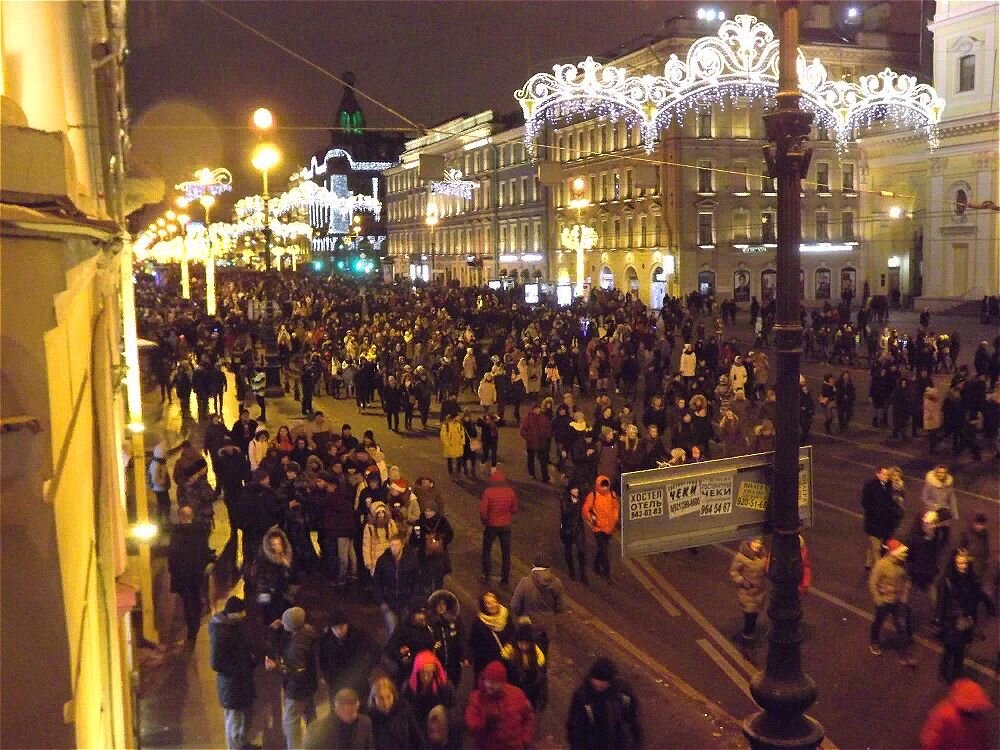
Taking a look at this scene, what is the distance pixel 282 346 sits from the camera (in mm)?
27719

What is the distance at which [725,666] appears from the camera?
8.72 metres

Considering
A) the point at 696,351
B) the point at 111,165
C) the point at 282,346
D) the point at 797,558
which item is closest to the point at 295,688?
the point at 797,558

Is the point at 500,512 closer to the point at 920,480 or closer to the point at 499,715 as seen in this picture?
the point at 499,715

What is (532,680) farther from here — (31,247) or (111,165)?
(111,165)

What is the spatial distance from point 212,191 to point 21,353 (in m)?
28.1

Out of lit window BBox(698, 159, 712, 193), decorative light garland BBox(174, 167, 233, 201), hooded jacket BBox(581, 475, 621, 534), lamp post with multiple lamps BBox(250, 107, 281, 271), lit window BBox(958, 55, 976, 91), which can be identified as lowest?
hooded jacket BBox(581, 475, 621, 534)

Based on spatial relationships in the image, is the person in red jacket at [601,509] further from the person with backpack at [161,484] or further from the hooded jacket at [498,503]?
the person with backpack at [161,484]

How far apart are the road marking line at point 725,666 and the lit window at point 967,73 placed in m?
40.3

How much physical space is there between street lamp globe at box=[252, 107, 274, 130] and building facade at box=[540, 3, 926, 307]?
110 ft

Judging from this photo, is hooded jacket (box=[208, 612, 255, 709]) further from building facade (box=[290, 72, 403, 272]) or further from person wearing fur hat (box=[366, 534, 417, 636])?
building facade (box=[290, 72, 403, 272])

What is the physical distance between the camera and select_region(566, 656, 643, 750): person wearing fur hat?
6.04 metres

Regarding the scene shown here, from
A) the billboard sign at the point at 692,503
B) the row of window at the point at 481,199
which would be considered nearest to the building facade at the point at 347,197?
the row of window at the point at 481,199

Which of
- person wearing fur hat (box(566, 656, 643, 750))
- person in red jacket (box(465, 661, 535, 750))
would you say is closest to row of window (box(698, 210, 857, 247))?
person wearing fur hat (box(566, 656, 643, 750))

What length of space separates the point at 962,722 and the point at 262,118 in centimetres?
1409
